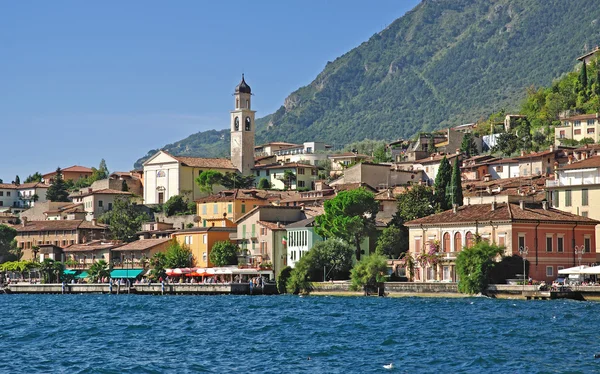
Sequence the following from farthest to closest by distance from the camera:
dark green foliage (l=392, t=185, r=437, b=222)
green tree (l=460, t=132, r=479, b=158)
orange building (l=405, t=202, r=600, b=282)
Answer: green tree (l=460, t=132, r=479, b=158)
dark green foliage (l=392, t=185, r=437, b=222)
orange building (l=405, t=202, r=600, b=282)

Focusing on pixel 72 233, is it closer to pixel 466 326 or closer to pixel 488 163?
pixel 488 163

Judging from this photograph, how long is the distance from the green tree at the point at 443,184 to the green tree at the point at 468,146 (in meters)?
41.9

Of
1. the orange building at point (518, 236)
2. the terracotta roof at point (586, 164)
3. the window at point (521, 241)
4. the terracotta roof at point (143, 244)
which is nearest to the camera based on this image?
the window at point (521, 241)

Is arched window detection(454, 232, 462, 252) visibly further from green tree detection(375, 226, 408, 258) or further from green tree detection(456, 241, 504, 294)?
green tree detection(375, 226, 408, 258)

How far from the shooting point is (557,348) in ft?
133

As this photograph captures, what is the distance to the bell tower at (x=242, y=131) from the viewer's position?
14438 centimetres

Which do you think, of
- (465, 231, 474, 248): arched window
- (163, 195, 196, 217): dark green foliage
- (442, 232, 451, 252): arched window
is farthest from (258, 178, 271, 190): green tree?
(465, 231, 474, 248): arched window

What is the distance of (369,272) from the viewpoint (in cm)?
7650

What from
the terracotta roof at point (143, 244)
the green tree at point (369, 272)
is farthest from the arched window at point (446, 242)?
the terracotta roof at point (143, 244)

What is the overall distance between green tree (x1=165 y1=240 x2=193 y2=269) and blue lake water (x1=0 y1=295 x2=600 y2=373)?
35.2 metres

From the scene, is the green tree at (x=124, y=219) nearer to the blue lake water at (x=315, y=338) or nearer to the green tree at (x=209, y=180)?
the green tree at (x=209, y=180)

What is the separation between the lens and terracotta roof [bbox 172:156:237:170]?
138375 mm

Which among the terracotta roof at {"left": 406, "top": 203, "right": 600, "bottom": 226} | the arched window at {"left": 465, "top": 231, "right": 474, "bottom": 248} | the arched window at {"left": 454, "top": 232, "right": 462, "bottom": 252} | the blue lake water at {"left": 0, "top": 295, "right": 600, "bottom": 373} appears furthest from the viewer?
the arched window at {"left": 454, "top": 232, "right": 462, "bottom": 252}

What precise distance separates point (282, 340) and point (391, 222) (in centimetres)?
4552
